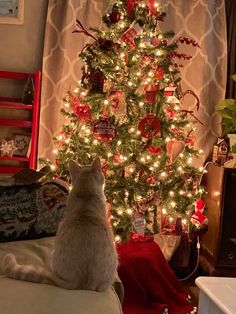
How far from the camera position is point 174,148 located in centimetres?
250

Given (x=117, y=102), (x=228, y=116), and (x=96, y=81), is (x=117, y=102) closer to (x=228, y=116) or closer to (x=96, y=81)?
(x=96, y=81)

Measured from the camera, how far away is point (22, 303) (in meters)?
1.24

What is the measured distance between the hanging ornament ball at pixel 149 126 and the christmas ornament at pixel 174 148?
0.14 meters

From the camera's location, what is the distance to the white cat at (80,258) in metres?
1.40

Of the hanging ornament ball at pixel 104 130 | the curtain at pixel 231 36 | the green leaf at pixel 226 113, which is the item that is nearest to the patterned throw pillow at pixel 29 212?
the hanging ornament ball at pixel 104 130

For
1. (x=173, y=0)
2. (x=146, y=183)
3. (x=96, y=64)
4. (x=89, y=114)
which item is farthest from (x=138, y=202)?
(x=173, y=0)

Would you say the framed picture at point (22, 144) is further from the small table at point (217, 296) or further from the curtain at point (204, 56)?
the small table at point (217, 296)

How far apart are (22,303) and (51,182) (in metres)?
0.83

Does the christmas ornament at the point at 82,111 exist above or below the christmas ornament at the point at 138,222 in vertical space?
above

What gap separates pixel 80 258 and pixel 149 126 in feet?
3.92

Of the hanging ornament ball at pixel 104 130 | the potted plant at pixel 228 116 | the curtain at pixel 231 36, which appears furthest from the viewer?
the curtain at pixel 231 36

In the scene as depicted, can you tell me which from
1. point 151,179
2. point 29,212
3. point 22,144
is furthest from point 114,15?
point 29,212

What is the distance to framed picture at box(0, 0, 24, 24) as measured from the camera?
3.06 m

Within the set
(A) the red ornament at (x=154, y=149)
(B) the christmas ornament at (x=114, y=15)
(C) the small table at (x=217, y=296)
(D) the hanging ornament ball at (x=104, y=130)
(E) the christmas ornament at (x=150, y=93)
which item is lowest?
(C) the small table at (x=217, y=296)
